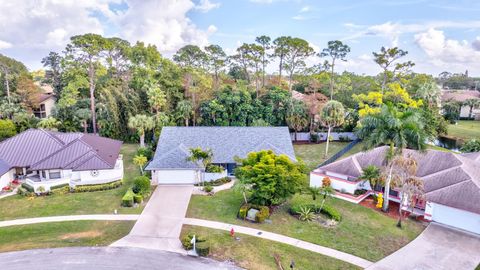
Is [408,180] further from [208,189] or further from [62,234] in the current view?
[62,234]

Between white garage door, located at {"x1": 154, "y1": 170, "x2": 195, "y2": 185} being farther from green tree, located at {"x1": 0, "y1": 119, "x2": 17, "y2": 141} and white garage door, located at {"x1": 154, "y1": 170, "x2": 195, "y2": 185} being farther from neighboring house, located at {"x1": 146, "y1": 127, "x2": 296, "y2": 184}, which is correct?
green tree, located at {"x1": 0, "y1": 119, "x2": 17, "y2": 141}

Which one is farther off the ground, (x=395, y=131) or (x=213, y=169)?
(x=395, y=131)

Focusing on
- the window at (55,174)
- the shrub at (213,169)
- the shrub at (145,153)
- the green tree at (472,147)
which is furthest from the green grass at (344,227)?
the green tree at (472,147)

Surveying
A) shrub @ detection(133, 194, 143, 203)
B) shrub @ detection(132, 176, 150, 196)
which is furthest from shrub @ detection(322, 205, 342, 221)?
shrub @ detection(132, 176, 150, 196)

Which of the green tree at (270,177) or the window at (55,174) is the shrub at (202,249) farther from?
the window at (55,174)

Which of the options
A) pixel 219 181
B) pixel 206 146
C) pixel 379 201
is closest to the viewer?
pixel 379 201

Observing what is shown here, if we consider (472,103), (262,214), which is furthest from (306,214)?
(472,103)
